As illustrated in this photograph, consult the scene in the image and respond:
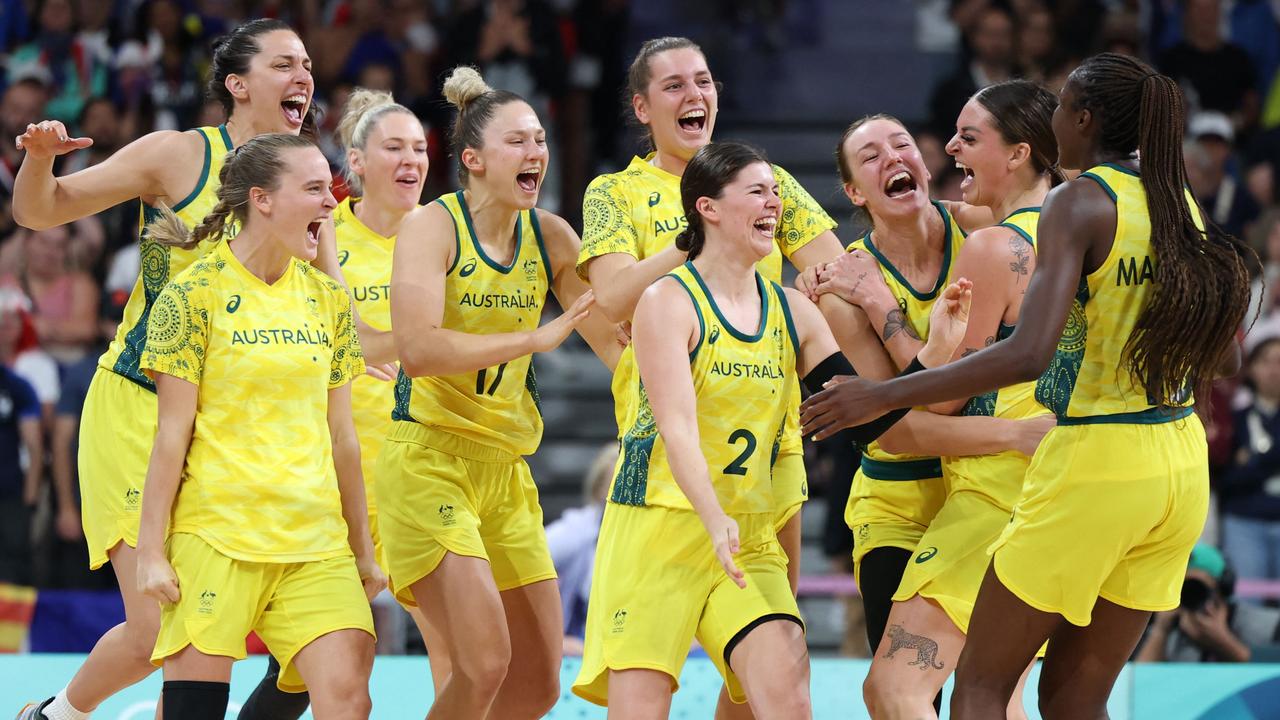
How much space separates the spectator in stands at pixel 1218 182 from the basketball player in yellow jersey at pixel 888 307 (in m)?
5.67

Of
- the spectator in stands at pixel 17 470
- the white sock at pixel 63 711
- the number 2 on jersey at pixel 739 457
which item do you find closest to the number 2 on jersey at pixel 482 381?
the number 2 on jersey at pixel 739 457

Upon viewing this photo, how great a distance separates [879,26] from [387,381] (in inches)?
309

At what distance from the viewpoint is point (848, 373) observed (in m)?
4.43

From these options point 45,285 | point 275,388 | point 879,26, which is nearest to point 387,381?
point 275,388

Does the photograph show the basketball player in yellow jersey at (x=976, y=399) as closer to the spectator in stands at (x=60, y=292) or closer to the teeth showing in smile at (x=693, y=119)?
the teeth showing in smile at (x=693, y=119)

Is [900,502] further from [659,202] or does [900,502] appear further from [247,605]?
[247,605]

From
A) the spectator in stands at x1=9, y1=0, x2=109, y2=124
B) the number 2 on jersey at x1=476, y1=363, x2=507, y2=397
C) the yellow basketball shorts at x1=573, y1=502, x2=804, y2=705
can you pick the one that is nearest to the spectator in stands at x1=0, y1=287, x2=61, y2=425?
the spectator in stands at x1=9, y1=0, x2=109, y2=124

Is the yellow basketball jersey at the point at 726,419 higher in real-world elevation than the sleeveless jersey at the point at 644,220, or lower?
lower

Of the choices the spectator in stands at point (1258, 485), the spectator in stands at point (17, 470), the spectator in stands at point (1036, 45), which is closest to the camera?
the spectator in stands at point (1258, 485)

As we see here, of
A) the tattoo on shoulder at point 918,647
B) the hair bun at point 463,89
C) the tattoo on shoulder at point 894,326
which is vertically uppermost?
the hair bun at point 463,89

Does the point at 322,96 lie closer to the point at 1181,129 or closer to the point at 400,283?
the point at 400,283

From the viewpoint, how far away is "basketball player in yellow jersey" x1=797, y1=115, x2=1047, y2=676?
15.6ft

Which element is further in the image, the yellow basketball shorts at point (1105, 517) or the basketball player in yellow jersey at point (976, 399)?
the basketball player in yellow jersey at point (976, 399)

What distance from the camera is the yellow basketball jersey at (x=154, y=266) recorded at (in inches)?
190
